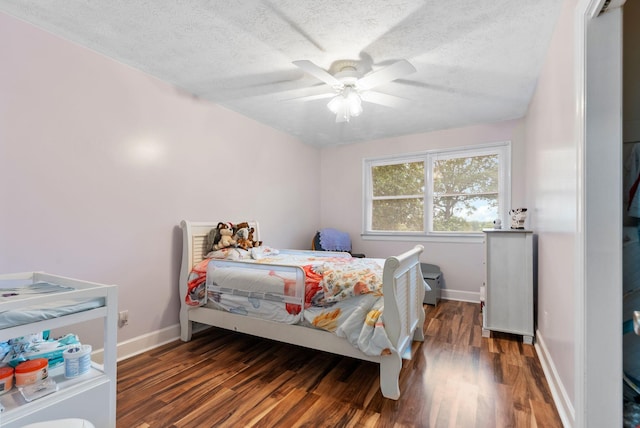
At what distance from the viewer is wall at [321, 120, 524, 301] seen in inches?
148

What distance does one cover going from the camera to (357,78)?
244cm

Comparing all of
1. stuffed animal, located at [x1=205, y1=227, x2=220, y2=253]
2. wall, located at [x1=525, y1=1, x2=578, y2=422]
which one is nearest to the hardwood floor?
wall, located at [x1=525, y1=1, x2=578, y2=422]

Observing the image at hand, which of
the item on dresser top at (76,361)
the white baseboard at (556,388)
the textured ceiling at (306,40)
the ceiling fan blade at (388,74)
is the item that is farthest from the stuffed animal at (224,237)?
the white baseboard at (556,388)

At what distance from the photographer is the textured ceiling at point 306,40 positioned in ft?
5.81

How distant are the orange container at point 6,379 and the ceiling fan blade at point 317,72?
2.09 m

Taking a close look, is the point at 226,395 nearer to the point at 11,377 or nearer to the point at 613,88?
the point at 11,377

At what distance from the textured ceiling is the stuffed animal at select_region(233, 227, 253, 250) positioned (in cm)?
137

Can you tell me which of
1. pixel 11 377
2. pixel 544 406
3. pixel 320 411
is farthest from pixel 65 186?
pixel 544 406

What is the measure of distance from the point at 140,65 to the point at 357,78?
1776 mm

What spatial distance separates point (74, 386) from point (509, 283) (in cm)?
314

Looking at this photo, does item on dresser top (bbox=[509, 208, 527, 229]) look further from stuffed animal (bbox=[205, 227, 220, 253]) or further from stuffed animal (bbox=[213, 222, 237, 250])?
stuffed animal (bbox=[205, 227, 220, 253])

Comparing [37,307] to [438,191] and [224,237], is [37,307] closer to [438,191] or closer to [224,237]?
[224,237]

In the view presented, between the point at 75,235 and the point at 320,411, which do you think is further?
the point at 75,235

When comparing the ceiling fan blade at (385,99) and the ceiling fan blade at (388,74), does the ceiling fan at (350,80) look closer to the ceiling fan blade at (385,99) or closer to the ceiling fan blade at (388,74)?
the ceiling fan blade at (388,74)
